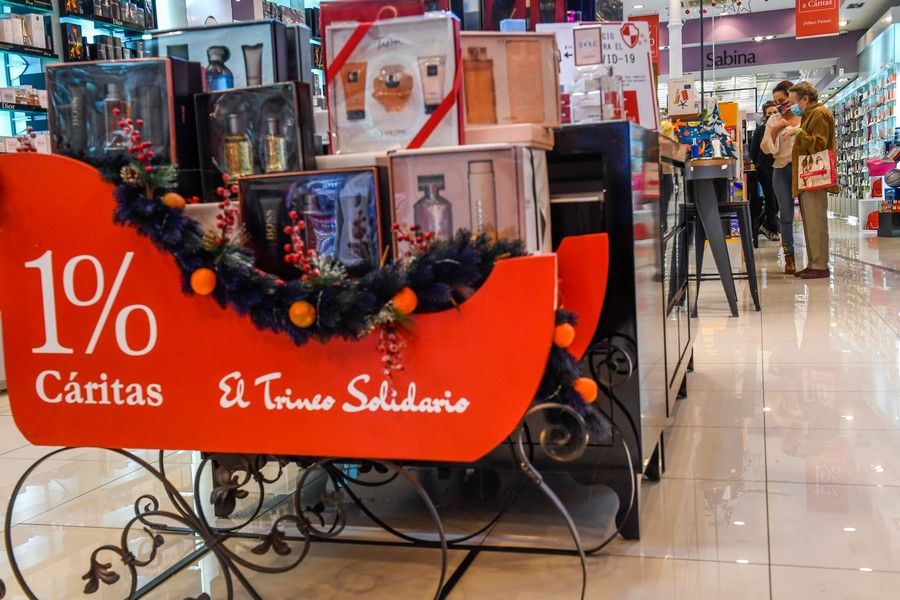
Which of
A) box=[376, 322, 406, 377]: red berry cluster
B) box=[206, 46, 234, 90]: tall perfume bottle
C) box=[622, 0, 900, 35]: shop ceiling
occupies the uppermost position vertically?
box=[622, 0, 900, 35]: shop ceiling

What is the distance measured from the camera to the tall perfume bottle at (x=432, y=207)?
1639 millimetres

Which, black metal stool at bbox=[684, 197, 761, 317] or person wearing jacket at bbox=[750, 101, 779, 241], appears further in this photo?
person wearing jacket at bbox=[750, 101, 779, 241]

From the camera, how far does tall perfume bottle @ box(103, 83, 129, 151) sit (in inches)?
65.8

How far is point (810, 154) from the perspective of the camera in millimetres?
7098

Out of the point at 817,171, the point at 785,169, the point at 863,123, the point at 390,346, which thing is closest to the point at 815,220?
the point at 817,171

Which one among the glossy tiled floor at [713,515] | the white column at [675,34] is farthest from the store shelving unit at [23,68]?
the white column at [675,34]

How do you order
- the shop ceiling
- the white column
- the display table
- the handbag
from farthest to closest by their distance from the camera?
the shop ceiling, the white column, the handbag, the display table

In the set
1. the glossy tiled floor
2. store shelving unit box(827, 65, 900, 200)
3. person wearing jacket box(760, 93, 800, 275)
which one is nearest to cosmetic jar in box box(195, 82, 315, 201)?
the glossy tiled floor

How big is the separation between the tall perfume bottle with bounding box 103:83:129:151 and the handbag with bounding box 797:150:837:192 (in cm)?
631

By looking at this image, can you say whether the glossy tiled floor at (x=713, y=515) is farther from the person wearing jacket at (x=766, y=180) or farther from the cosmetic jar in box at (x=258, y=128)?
the person wearing jacket at (x=766, y=180)

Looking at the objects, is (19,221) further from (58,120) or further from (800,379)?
(800,379)

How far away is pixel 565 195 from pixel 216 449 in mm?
895

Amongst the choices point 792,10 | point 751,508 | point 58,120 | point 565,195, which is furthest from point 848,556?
point 792,10

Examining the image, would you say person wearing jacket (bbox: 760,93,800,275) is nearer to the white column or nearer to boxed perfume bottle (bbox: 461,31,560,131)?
the white column
